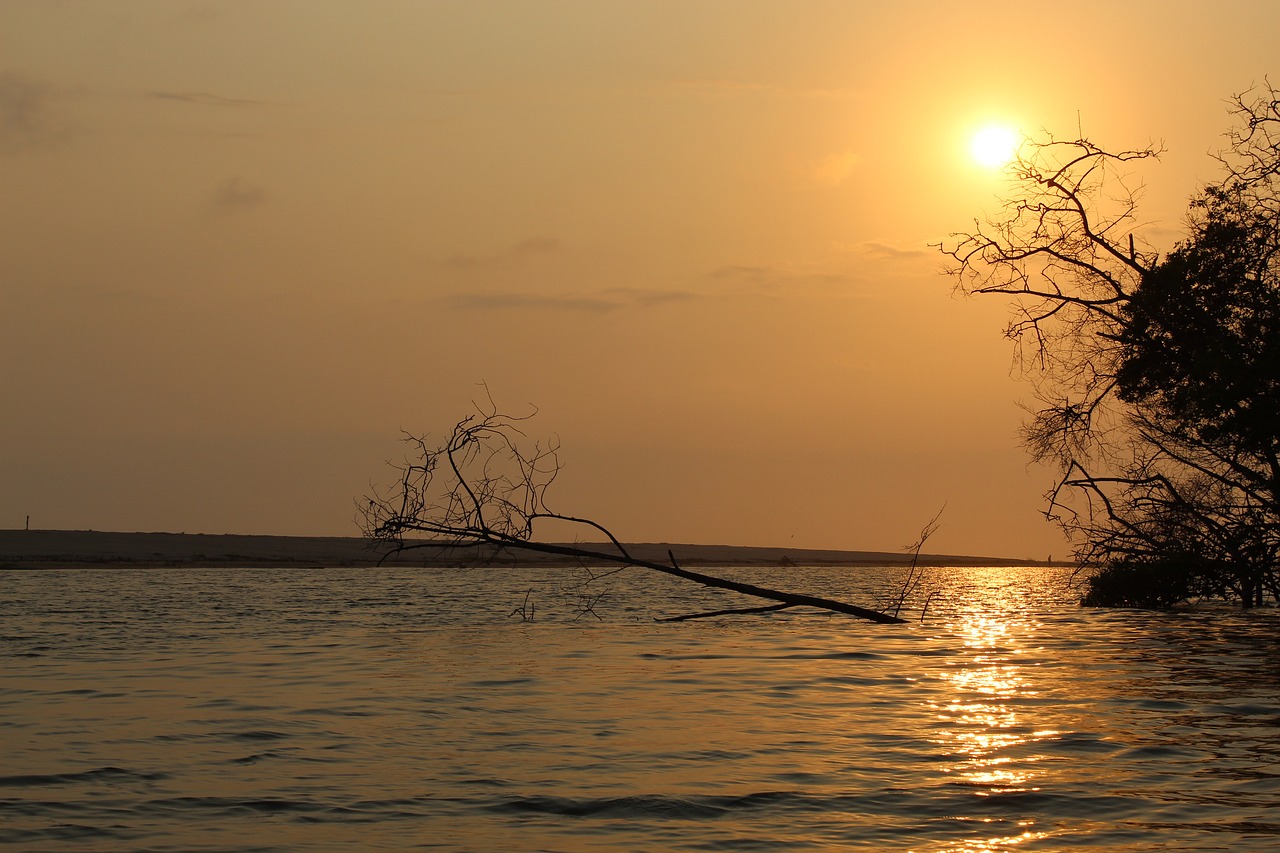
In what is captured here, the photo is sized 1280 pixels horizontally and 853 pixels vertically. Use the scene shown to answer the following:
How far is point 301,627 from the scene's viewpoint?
30.4 m

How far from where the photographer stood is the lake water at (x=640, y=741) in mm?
9492

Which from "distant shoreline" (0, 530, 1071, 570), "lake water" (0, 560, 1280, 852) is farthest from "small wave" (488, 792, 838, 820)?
"distant shoreline" (0, 530, 1071, 570)

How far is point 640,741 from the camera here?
1340cm

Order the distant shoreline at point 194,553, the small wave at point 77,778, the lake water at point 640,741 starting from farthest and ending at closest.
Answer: the distant shoreline at point 194,553
the small wave at point 77,778
the lake water at point 640,741

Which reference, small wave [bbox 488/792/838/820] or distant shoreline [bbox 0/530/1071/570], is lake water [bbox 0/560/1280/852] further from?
distant shoreline [bbox 0/530/1071/570]

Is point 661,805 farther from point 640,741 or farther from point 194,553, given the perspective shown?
point 194,553

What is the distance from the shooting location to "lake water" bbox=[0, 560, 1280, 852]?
949 cm

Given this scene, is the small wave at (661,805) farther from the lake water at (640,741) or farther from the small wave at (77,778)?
the small wave at (77,778)

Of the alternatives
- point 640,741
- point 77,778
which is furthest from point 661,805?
point 77,778

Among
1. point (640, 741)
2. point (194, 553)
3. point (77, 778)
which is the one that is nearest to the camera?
point (77, 778)

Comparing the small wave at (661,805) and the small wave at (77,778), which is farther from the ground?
the small wave at (661,805)

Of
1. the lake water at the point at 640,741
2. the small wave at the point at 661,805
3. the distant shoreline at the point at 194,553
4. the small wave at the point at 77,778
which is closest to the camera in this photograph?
the lake water at the point at 640,741

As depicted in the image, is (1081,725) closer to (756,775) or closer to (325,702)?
(756,775)

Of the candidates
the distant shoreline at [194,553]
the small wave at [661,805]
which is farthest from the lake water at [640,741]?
the distant shoreline at [194,553]
